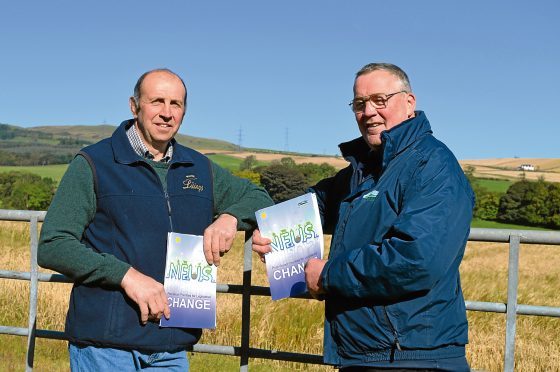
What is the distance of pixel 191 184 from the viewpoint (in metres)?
3.53

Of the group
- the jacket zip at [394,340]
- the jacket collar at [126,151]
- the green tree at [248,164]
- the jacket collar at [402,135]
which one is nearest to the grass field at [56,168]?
the green tree at [248,164]

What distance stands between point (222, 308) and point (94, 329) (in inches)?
169

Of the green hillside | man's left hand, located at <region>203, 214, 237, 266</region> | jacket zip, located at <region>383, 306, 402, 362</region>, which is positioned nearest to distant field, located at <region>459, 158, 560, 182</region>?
the green hillside

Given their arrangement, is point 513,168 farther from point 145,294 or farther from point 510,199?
point 145,294

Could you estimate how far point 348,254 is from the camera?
2.95m

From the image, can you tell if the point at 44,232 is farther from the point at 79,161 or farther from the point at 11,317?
the point at 11,317

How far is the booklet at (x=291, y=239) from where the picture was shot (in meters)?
3.53

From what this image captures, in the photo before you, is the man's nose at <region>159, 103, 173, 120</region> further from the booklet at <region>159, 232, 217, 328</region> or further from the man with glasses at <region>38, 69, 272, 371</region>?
the booklet at <region>159, 232, 217, 328</region>

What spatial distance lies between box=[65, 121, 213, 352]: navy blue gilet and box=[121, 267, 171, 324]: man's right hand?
0.05 m

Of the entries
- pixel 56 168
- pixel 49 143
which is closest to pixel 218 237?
pixel 56 168

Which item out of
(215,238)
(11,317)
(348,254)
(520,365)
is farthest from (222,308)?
(348,254)

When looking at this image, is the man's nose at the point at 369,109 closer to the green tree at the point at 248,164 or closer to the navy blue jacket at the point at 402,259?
the navy blue jacket at the point at 402,259

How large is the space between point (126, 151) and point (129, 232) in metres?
0.37

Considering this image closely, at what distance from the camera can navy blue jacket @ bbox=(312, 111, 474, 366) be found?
9.15ft
